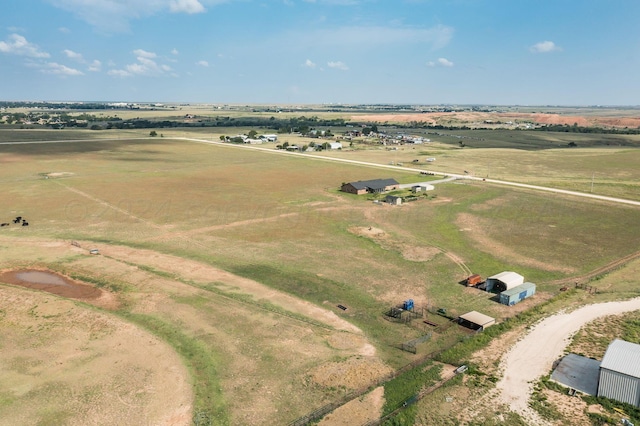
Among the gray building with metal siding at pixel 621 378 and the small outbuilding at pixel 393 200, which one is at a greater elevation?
the small outbuilding at pixel 393 200

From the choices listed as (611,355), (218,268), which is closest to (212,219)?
(218,268)

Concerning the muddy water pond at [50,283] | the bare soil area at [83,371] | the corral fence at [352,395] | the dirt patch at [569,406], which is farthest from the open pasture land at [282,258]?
the dirt patch at [569,406]

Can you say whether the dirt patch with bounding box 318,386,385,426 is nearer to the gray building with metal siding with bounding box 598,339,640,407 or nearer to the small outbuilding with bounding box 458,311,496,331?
the small outbuilding with bounding box 458,311,496,331

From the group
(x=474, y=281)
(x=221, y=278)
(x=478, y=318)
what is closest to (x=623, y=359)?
(x=478, y=318)

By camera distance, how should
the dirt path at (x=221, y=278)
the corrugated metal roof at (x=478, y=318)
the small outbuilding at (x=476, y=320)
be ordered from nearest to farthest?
the small outbuilding at (x=476, y=320) → the corrugated metal roof at (x=478, y=318) → the dirt path at (x=221, y=278)

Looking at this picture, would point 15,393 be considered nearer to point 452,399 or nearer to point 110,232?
point 452,399

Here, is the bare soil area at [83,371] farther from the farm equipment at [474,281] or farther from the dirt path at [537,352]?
the farm equipment at [474,281]
